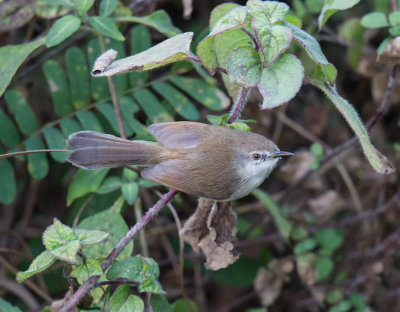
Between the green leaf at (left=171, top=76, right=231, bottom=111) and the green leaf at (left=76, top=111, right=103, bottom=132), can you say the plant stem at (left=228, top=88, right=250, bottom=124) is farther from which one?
the green leaf at (left=76, top=111, right=103, bottom=132)

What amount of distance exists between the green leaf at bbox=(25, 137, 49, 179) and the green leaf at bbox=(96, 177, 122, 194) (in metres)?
0.38

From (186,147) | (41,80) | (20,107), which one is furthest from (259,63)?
(41,80)

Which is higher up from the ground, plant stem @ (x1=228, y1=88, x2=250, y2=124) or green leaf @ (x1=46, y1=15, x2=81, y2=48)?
green leaf @ (x1=46, y1=15, x2=81, y2=48)

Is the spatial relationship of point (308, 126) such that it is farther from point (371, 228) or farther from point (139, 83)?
point (139, 83)

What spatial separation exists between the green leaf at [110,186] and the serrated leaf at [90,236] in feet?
2.07

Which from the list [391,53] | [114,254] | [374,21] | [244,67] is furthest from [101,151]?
[374,21]

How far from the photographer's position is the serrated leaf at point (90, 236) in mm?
1809

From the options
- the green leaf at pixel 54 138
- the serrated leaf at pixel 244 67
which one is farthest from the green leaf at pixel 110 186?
the serrated leaf at pixel 244 67

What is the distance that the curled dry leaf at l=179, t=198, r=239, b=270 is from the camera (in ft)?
6.90

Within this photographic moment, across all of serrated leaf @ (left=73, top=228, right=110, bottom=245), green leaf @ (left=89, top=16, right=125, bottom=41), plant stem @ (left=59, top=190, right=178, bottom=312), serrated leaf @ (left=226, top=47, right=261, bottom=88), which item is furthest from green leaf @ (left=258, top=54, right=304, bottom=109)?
green leaf @ (left=89, top=16, right=125, bottom=41)

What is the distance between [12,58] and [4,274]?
4.92ft

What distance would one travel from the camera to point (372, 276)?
3.19 meters

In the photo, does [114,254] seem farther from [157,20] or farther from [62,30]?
[157,20]

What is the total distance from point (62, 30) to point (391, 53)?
1520 mm
